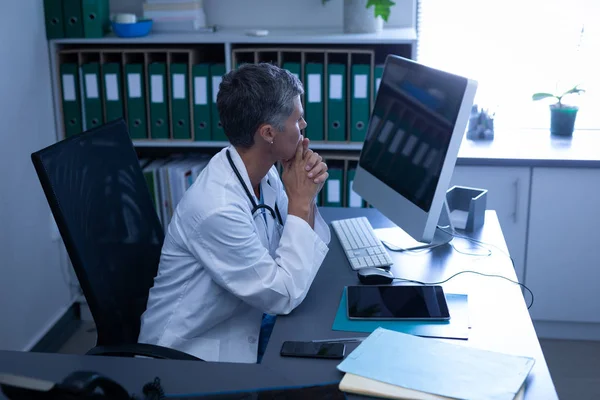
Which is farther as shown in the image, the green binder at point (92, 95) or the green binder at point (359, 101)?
the green binder at point (92, 95)

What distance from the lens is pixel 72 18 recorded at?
301cm

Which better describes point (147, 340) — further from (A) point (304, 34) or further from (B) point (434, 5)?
(B) point (434, 5)

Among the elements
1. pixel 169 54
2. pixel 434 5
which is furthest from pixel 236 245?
pixel 434 5

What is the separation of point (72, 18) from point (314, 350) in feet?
7.03

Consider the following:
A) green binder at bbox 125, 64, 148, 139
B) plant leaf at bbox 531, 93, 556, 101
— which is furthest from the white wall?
plant leaf at bbox 531, 93, 556, 101

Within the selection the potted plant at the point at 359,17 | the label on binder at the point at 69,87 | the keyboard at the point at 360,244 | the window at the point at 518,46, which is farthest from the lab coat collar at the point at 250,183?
the window at the point at 518,46

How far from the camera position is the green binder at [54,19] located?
3.00m

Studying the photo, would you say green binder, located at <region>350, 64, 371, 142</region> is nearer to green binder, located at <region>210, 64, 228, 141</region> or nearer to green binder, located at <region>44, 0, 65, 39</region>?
green binder, located at <region>210, 64, 228, 141</region>

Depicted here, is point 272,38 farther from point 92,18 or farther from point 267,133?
point 267,133

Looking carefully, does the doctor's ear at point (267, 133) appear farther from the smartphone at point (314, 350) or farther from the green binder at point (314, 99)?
the green binder at point (314, 99)

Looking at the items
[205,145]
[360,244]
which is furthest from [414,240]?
[205,145]

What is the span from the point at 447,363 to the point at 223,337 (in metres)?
0.63

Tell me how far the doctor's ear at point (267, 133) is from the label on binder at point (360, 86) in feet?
3.82

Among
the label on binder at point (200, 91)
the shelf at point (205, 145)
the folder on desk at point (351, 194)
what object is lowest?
the folder on desk at point (351, 194)
